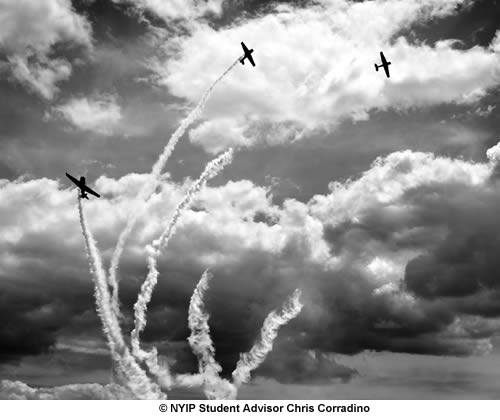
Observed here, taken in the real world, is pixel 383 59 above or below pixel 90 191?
above

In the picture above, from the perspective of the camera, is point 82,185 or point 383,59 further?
point 383,59

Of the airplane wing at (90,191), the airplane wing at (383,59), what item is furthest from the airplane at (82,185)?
the airplane wing at (383,59)

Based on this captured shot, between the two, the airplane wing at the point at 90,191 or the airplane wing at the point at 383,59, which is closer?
the airplane wing at the point at 90,191

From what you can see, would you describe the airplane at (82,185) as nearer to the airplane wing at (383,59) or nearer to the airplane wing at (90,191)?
the airplane wing at (90,191)

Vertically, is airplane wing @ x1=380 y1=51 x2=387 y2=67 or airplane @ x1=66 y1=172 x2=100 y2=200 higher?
airplane wing @ x1=380 y1=51 x2=387 y2=67

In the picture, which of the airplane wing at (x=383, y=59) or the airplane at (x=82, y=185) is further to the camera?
the airplane wing at (x=383, y=59)

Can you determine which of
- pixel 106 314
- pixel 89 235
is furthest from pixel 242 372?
pixel 89 235

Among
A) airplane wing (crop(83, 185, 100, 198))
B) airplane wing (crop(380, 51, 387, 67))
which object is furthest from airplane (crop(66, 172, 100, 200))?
airplane wing (crop(380, 51, 387, 67))

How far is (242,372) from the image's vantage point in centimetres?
14725

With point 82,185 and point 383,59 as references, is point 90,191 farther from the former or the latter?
point 383,59

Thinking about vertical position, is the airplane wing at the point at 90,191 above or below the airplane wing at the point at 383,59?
below

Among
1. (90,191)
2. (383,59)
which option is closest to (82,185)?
(90,191)

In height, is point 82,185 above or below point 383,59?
below

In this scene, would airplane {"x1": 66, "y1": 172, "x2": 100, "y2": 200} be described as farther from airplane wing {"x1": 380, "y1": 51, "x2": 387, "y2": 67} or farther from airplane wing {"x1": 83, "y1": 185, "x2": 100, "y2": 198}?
airplane wing {"x1": 380, "y1": 51, "x2": 387, "y2": 67}
